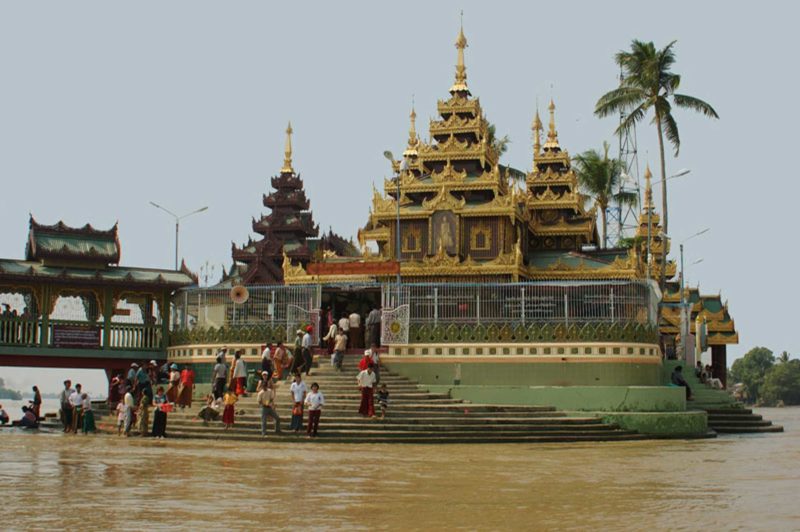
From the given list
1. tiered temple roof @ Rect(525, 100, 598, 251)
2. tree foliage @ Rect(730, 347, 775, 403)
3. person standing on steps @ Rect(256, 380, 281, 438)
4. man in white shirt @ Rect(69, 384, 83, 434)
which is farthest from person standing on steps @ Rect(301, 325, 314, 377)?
tree foliage @ Rect(730, 347, 775, 403)

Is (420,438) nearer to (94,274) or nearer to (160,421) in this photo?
(160,421)

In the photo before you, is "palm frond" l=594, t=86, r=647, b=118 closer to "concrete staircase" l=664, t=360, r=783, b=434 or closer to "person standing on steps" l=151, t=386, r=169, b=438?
"concrete staircase" l=664, t=360, r=783, b=434

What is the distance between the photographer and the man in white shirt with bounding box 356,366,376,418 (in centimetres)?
2719

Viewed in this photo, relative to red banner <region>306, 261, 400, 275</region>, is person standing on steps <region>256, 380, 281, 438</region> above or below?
below

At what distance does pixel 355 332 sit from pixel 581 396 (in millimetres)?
8491

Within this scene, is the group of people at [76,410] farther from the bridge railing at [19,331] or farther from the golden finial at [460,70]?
the golden finial at [460,70]

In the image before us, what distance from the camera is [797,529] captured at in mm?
11305

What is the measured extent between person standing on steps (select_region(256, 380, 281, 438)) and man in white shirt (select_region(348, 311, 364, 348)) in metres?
8.81

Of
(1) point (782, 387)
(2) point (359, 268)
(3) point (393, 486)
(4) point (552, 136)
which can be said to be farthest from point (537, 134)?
(1) point (782, 387)

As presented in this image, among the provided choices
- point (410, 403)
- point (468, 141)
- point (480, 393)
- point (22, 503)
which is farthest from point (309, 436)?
point (468, 141)

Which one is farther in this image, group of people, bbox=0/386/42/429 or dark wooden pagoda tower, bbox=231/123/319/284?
dark wooden pagoda tower, bbox=231/123/319/284

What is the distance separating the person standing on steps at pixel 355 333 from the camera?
35.4m

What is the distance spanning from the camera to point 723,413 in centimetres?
3788

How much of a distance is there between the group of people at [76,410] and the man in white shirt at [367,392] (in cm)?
778
